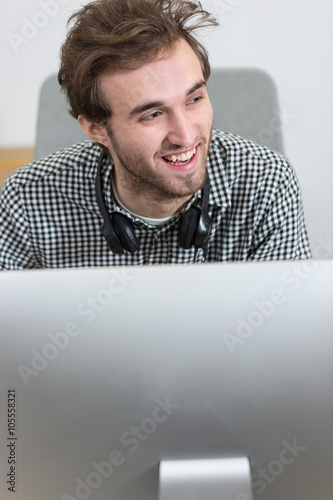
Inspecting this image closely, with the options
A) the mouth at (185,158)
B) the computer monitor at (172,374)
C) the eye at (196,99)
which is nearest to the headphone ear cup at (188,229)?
the mouth at (185,158)

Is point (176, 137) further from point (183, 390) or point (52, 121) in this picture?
point (183, 390)

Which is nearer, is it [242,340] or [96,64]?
[242,340]

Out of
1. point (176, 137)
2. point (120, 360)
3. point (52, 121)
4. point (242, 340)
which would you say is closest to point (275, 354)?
point (242, 340)

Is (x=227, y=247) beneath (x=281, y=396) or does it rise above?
above

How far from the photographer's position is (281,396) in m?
0.55

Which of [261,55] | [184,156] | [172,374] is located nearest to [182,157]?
[184,156]

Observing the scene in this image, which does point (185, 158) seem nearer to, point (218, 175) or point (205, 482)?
point (218, 175)

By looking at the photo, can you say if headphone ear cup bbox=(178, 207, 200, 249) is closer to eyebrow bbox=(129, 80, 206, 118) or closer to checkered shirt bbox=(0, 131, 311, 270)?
checkered shirt bbox=(0, 131, 311, 270)

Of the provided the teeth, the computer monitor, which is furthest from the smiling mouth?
the computer monitor

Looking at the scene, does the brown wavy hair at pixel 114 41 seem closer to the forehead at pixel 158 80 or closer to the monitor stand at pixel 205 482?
the forehead at pixel 158 80

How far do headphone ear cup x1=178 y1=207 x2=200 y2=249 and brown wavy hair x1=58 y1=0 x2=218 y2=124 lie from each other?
0.26 metres

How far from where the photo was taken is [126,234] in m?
1.20

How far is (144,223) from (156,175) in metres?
0.10

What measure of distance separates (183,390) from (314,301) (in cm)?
14
